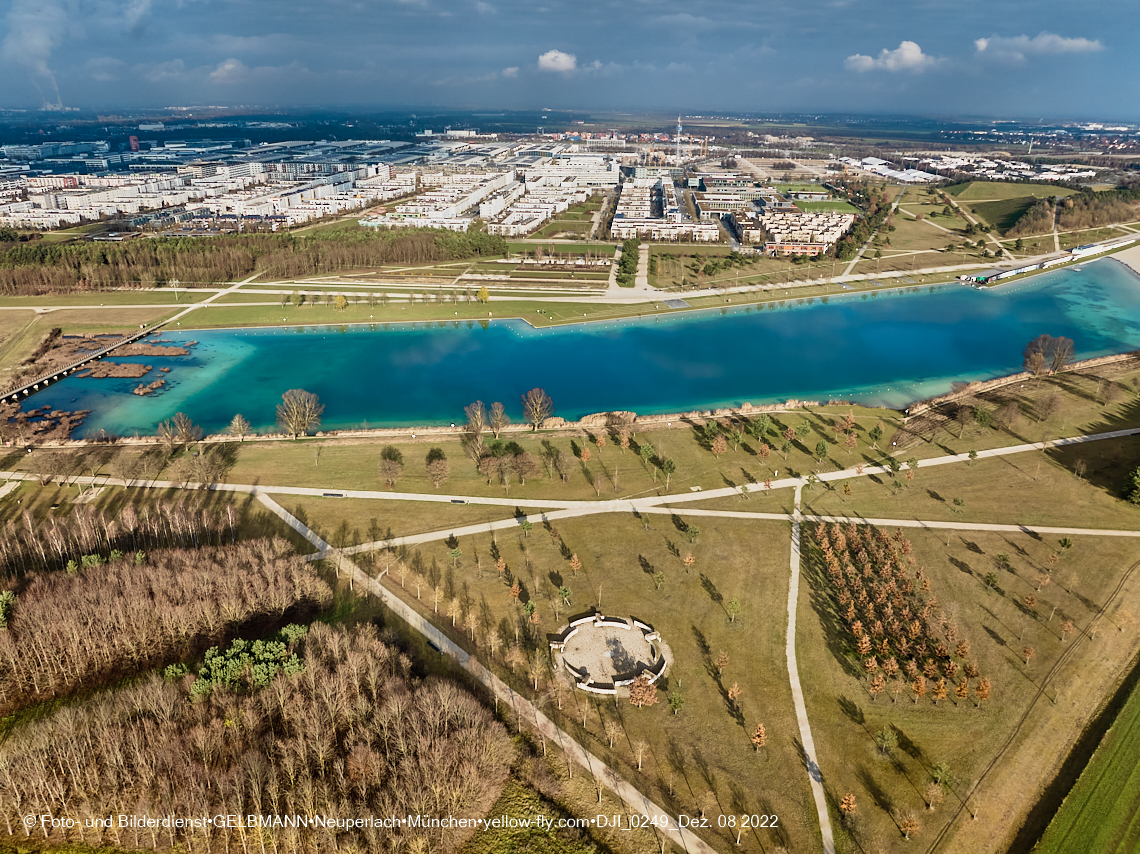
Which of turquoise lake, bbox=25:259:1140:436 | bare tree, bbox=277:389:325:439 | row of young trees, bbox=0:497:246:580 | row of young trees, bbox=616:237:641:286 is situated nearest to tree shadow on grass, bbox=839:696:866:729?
turquoise lake, bbox=25:259:1140:436

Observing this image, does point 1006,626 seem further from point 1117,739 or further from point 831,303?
point 831,303

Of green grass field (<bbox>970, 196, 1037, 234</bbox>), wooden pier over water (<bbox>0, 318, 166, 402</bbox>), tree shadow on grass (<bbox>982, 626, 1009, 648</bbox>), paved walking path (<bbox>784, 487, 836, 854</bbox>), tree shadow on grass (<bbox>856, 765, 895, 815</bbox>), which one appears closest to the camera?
paved walking path (<bbox>784, 487, 836, 854</bbox>)

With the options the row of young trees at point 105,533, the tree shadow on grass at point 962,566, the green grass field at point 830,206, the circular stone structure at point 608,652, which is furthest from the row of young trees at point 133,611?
the green grass field at point 830,206

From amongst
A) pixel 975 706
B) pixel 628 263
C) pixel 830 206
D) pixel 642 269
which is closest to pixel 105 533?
pixel 975 706

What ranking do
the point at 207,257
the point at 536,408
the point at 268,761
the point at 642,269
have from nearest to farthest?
the point at 268,761 → the point at 536,408 → the point at 207,257 → the point at 642,269

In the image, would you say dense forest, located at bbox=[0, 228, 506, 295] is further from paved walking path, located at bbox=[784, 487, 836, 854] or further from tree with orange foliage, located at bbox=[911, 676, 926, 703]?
tree with orange foliage, located at bbox=[911, 676, 926, 703]

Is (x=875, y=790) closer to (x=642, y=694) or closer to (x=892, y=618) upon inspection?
(x=642, y=694)

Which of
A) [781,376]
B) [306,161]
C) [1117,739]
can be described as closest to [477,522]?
[1117,739]
